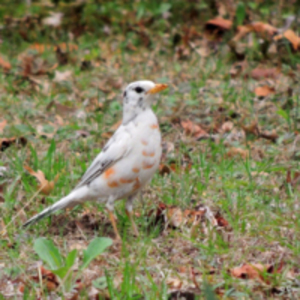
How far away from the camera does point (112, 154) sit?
13.7 ft

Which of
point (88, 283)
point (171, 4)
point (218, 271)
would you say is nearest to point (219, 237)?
point (218, 271)

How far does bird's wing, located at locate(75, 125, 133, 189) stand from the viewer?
4.14m

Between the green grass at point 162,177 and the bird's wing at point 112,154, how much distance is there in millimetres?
387

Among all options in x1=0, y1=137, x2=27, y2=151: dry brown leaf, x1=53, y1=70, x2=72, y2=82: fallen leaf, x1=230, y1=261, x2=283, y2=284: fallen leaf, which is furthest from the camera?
x1=53, y1=70, x2=72, y2=82: fallen leaf

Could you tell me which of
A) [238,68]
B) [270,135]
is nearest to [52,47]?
[238,68]

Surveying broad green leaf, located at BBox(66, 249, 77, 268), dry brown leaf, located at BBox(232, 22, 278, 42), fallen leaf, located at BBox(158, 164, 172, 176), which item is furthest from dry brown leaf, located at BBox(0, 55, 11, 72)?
broad green leaf, located at BBox(66, 249, 77, 268)

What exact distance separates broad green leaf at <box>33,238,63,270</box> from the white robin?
0.58m

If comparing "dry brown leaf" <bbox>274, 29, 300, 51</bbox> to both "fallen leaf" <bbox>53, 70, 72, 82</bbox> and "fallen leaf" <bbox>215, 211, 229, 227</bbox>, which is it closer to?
"fallen leaf" <bbox>53, 70, 72, 82</bbox>

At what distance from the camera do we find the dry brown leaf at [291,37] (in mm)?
7141

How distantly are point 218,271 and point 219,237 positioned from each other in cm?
32

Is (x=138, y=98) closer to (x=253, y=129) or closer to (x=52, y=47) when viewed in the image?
(x=253, y=129)

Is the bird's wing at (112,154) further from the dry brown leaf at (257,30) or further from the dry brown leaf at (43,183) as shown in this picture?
the dry brown leaf at (257,30)

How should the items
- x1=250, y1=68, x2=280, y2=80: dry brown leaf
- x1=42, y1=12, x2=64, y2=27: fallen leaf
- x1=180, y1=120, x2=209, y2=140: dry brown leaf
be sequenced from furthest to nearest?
x1=42, y1=12, x2=64, y2=27: fallen leaf
x1=250, y1=68, x2=280, y2=80: dry brown leaf
x1=180, y1=120, x2=209, y2=140: dry brown leaf

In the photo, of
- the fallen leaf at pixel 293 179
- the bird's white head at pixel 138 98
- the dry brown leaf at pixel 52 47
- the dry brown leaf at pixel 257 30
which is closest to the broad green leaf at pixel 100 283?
the bird's white head at pixel 138 98
